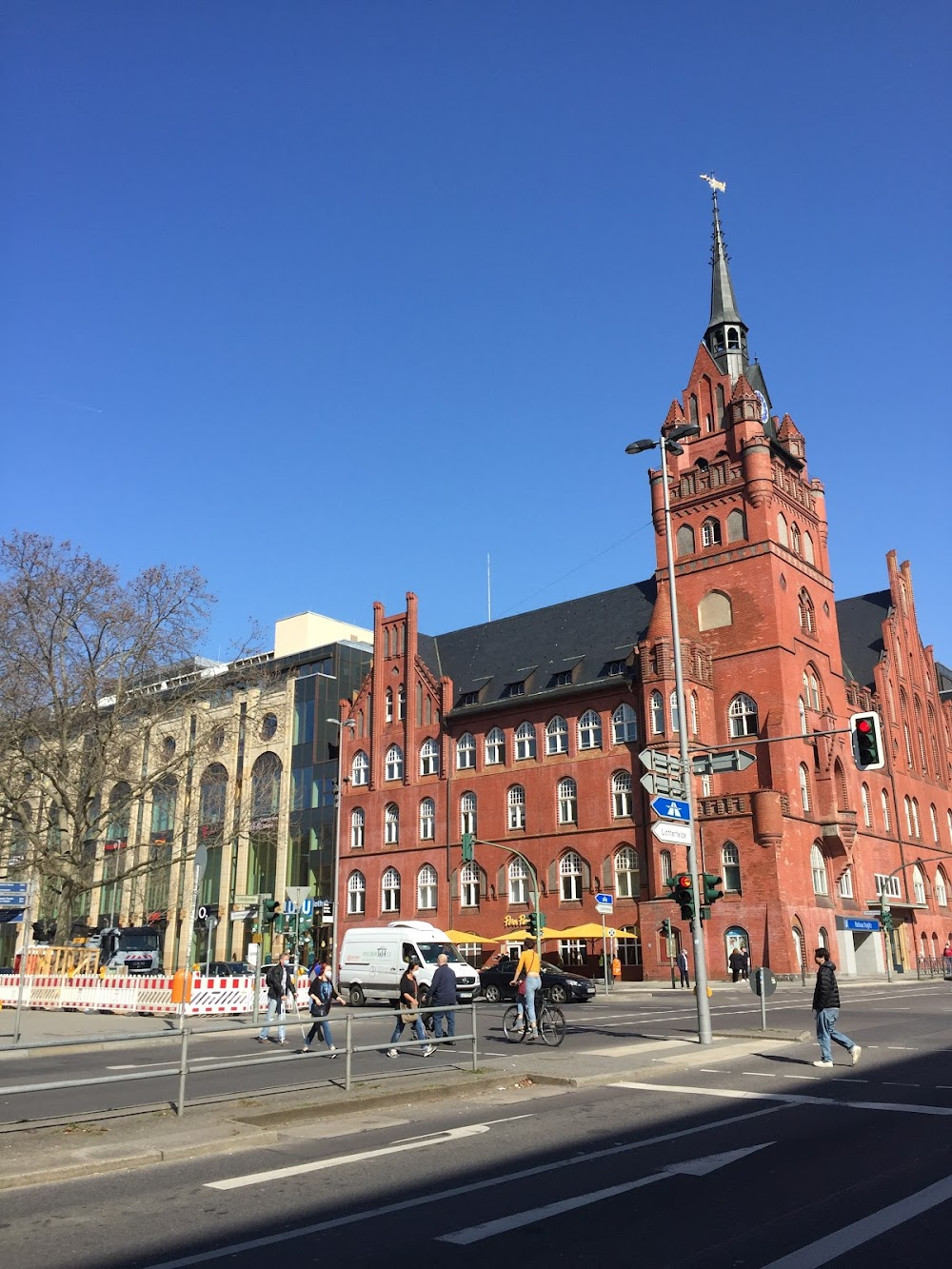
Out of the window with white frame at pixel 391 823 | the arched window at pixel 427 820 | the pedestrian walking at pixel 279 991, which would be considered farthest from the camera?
the window with white frame at pixel 391 823

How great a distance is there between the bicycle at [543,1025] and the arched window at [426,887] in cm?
3658

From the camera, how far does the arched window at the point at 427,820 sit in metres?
58.3

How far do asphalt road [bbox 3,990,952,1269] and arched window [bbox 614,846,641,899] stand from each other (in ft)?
120

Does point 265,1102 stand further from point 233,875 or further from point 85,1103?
point 233,875

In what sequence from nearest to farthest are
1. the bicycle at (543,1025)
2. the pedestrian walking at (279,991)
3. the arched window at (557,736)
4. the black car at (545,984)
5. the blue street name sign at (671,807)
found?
the blue street name sign at (671,807)
the bicycle at (543,1025)
the pedestrian walking at (279,991)
the black car at (545,984)
the arched window at (557,736)

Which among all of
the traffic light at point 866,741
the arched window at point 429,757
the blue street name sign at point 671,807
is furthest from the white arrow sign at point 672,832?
the arched window at point 429,757

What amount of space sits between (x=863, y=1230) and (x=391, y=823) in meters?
54.6

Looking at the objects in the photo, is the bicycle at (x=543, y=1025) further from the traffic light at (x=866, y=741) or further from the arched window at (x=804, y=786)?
the arched window at (x=804, y=786)

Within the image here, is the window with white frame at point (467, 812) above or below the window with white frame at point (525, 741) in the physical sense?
below

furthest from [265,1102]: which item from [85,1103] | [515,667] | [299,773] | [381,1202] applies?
[299,773]

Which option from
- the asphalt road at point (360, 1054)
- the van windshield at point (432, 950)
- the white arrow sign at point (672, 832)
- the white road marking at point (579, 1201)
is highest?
the white arrow sign at point (672, 832)

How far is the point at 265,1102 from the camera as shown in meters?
12.3

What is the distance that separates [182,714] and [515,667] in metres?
25.1

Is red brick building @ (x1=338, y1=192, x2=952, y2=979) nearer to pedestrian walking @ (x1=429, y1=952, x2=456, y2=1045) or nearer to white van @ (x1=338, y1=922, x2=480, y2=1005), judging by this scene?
white van @ (x1=338, y1=922, x2=480, y2=1005)
